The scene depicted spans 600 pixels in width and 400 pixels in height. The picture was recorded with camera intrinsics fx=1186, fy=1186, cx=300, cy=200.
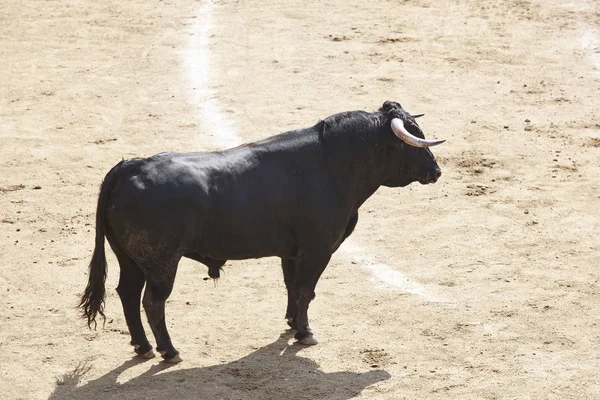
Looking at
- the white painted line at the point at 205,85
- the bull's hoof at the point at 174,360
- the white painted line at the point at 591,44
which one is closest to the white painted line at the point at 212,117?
the white painted line at the point at 205,85

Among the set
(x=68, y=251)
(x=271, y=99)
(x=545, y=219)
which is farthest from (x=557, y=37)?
(x=68, y=251)

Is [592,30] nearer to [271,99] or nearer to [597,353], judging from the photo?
[271,99]

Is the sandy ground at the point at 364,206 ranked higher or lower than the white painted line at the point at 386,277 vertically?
higher

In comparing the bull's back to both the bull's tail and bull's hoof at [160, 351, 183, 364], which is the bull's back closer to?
the bull's tail

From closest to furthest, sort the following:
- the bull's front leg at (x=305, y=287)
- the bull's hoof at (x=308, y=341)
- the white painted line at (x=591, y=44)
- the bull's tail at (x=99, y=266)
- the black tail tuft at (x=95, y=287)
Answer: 1. the bull's tail at (x=99, y=266)
2. the black tail tuft at (x=95, y=287)
3. the bull's front leg at (x=305, y=287)
4. the bull's hoof at (x=308, y=341)
5. the white painted line at (x=591, y=44)

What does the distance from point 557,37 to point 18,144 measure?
362 inches

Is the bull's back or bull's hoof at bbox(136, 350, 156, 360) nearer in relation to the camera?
the bull's back

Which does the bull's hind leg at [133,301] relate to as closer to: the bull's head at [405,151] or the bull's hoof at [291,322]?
the bull's hoof at [291,322]

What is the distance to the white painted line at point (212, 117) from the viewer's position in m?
11.5

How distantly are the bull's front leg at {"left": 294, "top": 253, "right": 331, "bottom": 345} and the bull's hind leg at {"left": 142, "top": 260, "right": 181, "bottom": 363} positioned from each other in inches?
44.6

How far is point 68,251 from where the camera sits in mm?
12273

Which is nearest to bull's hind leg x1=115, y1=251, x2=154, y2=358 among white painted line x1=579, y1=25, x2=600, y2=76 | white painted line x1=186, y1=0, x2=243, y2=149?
white painted line x1=186, y1=0, x2=243, y2=149

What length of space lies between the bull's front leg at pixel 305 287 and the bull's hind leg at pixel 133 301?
4.27ft

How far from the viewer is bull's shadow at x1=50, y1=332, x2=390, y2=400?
366 inches
